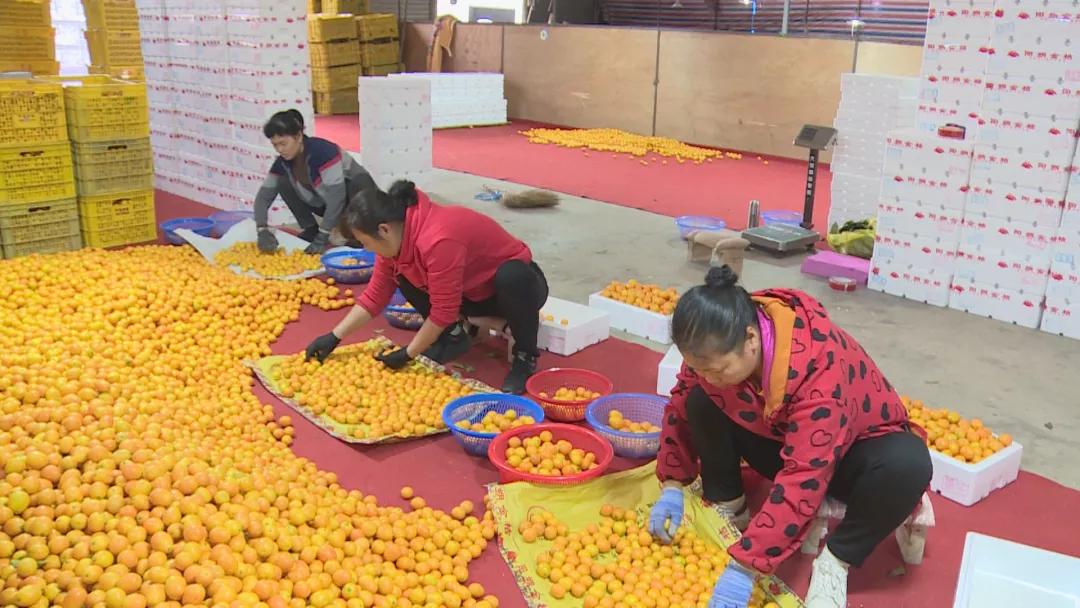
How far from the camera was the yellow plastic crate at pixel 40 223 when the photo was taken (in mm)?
5957

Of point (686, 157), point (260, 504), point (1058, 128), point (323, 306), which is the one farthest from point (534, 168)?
point (260, 504)

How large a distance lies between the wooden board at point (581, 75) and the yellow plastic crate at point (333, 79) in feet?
8.89

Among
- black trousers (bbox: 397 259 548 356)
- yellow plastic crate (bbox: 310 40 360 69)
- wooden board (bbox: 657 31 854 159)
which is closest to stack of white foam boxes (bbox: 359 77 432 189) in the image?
black trousers (bbox: 397 259 548 356)

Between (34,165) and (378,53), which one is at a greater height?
(378,53)

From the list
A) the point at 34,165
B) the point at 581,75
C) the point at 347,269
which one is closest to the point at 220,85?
the point at 34,165

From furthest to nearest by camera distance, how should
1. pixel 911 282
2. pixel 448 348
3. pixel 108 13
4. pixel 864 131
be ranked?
pixel 108 13 → pixel 864 131 → pixel 911 282 → pixel 448 348

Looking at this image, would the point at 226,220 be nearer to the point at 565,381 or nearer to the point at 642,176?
the point at 565,381

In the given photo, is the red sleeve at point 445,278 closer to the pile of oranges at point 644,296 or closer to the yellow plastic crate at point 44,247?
the pile of oranges at point 644,296

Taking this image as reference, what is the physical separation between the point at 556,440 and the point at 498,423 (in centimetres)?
26

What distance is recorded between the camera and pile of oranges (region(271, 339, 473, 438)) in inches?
140

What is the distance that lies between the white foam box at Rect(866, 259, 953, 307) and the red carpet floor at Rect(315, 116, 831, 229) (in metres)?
1.94

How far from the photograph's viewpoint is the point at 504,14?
1717 cm

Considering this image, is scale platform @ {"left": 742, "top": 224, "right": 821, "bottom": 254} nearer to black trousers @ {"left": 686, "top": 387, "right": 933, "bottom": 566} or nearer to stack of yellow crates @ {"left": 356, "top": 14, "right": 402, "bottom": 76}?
black trousers @ {"left": 686, "top": 387, "right": 933, "bottom": 566}

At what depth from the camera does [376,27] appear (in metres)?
15.3
